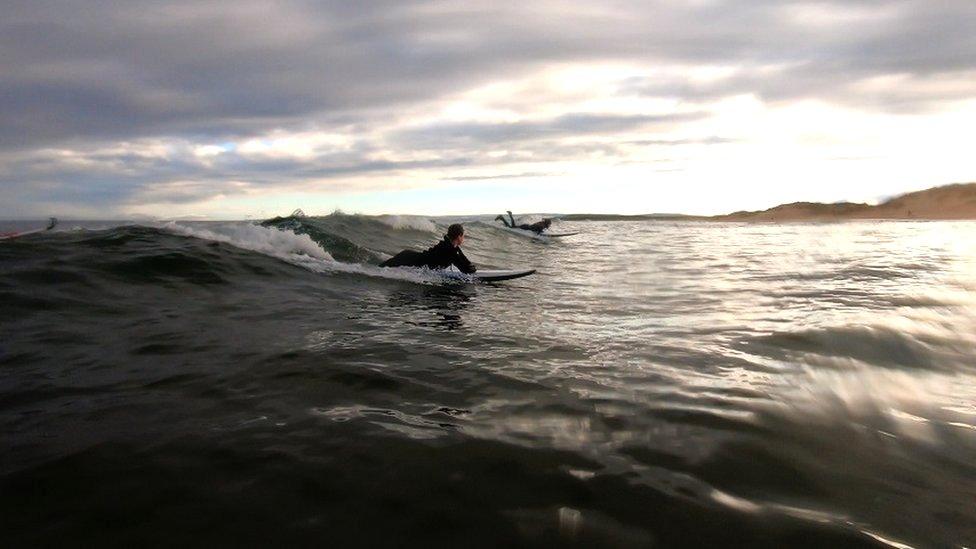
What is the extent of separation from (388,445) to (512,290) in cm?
758

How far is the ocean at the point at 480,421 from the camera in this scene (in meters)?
2.42

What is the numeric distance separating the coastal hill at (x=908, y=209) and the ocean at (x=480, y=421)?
4486 cm

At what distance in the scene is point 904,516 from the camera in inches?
97.1

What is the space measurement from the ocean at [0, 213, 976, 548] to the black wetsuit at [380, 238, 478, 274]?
3.71 meters

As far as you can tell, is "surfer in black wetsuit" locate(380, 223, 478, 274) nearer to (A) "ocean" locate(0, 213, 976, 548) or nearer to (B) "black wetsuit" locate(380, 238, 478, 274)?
(B) "black wetsuit" locate(380, 238, 478, 274)

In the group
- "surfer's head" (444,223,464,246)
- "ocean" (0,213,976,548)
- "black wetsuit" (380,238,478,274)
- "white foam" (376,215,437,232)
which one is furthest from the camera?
"white foam" (376,215,437,232)

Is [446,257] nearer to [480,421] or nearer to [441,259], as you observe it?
[441,259]

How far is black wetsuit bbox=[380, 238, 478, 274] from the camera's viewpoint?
11.9 m

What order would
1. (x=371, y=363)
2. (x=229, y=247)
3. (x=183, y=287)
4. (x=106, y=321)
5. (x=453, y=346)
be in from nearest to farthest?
(x=371, y=363)
(x=453, y=346)
(x=106, y=321)
(x=183, y=287)
(x=229, y=247)

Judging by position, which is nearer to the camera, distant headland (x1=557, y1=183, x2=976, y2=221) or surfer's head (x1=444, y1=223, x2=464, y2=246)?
surfer's head (x1=444, y1=223, x2=464, y2=246)

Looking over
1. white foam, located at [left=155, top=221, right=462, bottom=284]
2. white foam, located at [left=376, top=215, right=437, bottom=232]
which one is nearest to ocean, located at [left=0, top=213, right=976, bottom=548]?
white foam, located at [left=155, top=221, right=462, bottom=284]

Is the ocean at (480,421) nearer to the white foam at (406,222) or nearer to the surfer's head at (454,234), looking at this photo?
the surfer's head at (454,234)

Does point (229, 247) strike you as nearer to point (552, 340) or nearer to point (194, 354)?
point (194, 354)

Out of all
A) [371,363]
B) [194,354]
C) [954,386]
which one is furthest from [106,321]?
[954,386]
